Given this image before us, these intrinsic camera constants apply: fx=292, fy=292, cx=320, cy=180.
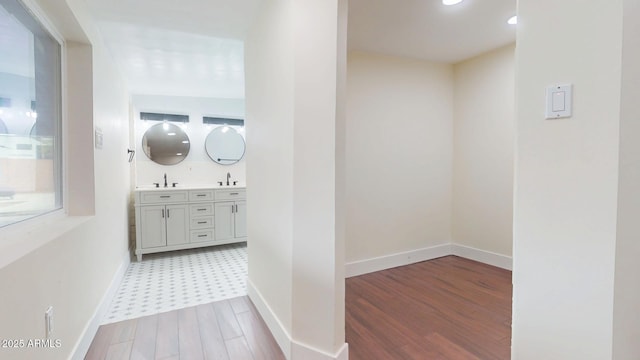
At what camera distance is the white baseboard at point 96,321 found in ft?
5.53

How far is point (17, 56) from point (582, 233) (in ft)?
7.76

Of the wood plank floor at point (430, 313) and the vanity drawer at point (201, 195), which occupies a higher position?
the vanity drawer at point (201, 195)

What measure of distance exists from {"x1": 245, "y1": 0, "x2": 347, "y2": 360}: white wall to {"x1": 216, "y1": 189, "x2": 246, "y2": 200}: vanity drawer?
2.32 m

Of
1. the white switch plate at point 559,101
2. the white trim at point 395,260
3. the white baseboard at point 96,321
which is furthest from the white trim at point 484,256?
the white baseboard at point 96,321

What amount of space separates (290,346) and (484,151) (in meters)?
2.85

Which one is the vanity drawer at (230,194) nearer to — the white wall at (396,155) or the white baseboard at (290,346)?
the white wall at (396,155)

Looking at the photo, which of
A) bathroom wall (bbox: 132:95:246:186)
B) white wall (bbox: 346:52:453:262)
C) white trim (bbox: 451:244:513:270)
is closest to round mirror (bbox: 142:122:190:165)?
bathroom wall (bbox: 132:95:246:186)

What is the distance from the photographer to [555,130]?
0.91 m

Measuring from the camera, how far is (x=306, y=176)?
1628 mm

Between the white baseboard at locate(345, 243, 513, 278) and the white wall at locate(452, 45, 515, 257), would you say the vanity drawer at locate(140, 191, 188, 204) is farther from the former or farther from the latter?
the white wall at locate(452, 45, 515, 257)

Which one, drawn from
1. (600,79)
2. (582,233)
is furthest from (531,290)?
(600,79)

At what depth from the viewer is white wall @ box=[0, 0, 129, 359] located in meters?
1.08

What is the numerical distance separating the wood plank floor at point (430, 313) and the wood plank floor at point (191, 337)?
0.64m

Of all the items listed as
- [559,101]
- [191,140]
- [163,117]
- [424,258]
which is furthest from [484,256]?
[163,117]
